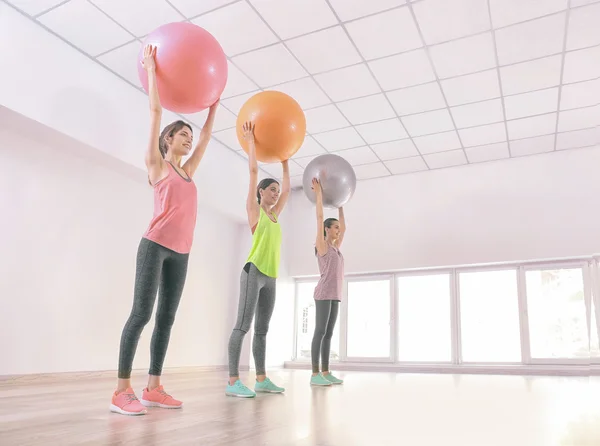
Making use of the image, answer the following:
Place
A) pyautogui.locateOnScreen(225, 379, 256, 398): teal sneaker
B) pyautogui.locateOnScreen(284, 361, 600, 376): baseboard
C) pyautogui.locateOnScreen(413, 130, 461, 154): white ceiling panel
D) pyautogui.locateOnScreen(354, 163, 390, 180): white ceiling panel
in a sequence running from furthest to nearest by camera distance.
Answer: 1. pyautogui.locateOnScreen(354, 163, 390, 180): white ceiling panel
2. pyautogui.locateOnScreen(413, 130, 461, 154): white ceiling panel
3. pyautogui.locateOnScreen(284, 361, 600, 376): baseboard
4. pyautogui.locateOnScreen(225, 379, 256, 398): teal sneaker

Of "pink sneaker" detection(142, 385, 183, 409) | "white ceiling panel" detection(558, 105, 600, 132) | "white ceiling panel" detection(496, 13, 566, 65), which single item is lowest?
"pink sneaker" detection(142, 385, 183, 409)

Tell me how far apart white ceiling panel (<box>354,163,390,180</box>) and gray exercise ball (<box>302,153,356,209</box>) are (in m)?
2.41

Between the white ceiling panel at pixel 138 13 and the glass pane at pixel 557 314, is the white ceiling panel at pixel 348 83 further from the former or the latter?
the glass pane at pixel 557 314

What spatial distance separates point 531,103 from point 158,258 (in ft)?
12.5

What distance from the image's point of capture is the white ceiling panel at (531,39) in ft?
10.6

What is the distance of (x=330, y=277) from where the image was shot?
3201 millimetres

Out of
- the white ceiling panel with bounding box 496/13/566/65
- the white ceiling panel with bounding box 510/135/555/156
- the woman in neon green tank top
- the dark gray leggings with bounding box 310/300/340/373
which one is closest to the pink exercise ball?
the woman in neon green tank top

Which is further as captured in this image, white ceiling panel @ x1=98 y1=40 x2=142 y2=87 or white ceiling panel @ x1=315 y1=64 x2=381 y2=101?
white ceiling panel @ x1=315 y1=64 x2=381 y2=101

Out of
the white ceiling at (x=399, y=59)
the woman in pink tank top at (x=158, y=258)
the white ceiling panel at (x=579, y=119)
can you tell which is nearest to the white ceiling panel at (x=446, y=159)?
the white ceiling at (x=399, y=59)

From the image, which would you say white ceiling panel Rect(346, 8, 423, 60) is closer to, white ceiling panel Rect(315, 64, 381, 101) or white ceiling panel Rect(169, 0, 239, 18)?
white ceiling panel Rect(315, 64, 381, 101)

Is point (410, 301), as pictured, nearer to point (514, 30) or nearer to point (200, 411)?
point (514, 30)

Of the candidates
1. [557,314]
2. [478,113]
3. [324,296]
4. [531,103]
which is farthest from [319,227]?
[557,314]

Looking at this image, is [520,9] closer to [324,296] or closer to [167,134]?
[324,296]

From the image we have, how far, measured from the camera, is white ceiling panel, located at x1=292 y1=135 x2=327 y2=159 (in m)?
5.12
